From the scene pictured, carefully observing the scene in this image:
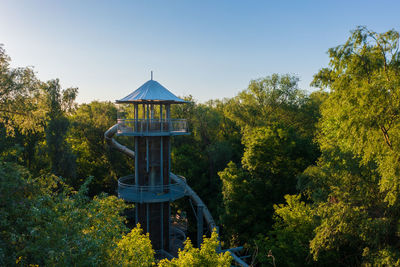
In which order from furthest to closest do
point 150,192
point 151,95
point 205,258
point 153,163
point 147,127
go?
point 153,163 < point 150,192 < point 147,127 < point 151,95 < point 205,258

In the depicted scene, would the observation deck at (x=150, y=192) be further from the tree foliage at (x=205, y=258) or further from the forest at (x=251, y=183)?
the tree foliage at (x=205, y=258)

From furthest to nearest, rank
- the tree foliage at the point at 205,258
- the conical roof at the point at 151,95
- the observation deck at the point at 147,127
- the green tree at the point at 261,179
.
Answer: the green tree at the point at 261,179, the observation deck at the point at 147,127, the conical roof at the point at 151,95, the tree foliage at the point at 205,258

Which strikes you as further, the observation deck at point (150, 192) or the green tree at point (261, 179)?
the green tree at point (261, 179)

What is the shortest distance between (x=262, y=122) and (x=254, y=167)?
35.3 ft

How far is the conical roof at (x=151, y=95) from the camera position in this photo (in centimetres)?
1847

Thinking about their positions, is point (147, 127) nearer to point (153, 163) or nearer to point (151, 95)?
point (151, 95)

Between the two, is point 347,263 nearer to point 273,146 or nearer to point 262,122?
point 273,146

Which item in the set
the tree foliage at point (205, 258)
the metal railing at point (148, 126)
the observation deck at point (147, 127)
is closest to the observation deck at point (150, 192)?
the observation deck at point (147, 127)

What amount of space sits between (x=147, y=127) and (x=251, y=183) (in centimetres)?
918

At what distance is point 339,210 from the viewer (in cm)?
1165

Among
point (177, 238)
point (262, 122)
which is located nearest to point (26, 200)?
point (177, 238)

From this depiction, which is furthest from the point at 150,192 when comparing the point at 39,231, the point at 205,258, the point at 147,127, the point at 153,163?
the point at 39,231

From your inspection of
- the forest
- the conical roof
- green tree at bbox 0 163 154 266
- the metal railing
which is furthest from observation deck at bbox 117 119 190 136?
green tree at bbox 0 163 154 266

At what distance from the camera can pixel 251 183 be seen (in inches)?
834
